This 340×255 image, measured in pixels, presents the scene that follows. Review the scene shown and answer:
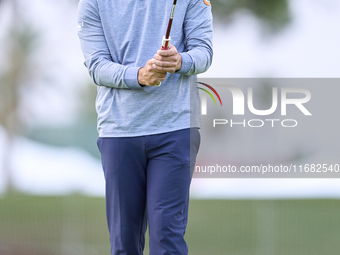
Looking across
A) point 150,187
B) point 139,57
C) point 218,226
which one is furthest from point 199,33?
point 218,226


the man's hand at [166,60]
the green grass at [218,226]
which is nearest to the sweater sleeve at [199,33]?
the man's hand at [166,60]

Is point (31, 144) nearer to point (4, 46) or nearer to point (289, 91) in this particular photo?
point (4, 46)

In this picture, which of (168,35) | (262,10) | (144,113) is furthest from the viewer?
(262,10)

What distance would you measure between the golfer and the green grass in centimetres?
112

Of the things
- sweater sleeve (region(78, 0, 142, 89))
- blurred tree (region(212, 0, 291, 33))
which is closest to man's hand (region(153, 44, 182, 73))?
sweater sleeve (region(78, 0, 142, 89))

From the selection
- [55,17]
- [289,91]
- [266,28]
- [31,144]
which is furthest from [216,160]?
[55,17]

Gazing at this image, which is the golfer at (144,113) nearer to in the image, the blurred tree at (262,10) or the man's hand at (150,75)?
the man's hand at (150,75)

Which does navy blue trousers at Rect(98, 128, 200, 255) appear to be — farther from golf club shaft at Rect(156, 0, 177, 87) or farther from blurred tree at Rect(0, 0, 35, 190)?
blurred tree at Rect(0, 0, 35, 190)

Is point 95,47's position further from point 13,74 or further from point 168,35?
point 13,74

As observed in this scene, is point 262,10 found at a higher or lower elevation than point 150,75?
higher

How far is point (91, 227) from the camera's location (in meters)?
2.79

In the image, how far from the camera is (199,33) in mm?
1659

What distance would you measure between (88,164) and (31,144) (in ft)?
1.17

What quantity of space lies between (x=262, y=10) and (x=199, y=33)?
48.4 inches
